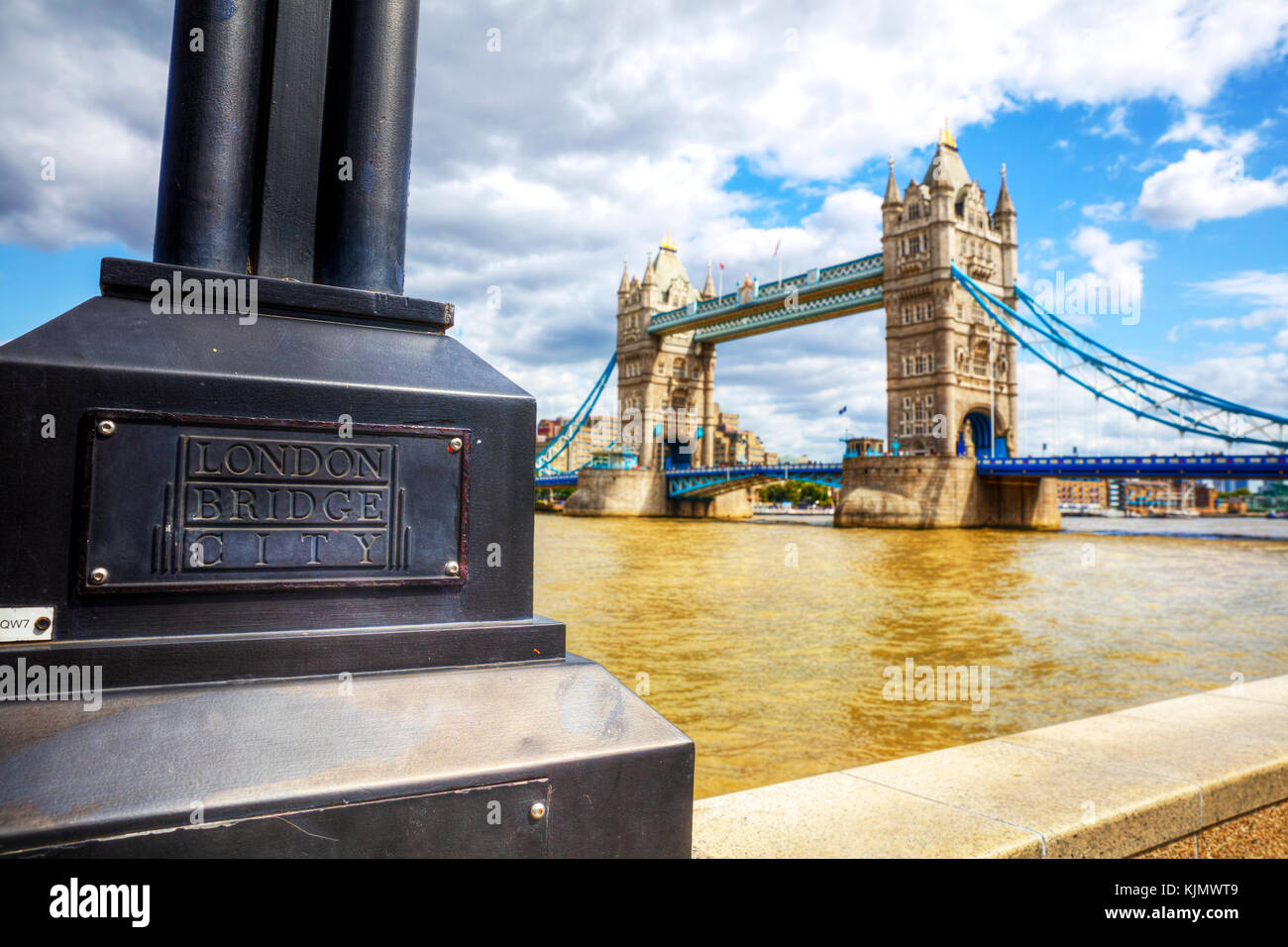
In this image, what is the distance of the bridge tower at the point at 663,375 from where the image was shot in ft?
186

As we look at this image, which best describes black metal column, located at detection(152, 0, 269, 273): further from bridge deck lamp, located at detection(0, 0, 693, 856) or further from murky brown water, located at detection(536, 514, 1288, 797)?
murky brown water, located at detection(536, 514, 1288, 797)

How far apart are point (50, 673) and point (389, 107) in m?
1.29

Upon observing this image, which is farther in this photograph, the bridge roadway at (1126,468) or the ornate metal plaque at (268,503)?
the bridge roadway at (1126,468)

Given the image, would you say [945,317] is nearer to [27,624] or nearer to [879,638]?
[879,638]

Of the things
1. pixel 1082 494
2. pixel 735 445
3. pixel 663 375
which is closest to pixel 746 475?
pixel 663 375

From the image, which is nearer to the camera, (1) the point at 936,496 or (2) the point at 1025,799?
(2) the point at 1025,799

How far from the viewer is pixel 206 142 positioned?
1615 mm

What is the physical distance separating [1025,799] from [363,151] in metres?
2.11

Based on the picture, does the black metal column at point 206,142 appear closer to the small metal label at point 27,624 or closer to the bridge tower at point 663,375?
the small metal label at point 27,624

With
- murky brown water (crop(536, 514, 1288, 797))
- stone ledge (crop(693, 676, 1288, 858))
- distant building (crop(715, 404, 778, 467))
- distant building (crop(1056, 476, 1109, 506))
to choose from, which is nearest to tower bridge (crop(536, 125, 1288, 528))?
murky brown water (crop(536, 514, 1288, 797))

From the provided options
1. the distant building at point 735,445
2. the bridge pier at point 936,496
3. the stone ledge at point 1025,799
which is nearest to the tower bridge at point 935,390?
the bridge pier at point 936,496

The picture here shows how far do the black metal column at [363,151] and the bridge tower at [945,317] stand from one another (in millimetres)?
36738

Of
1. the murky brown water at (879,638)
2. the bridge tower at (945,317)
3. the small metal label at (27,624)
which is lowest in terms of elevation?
the murky brown water at (879,638)
